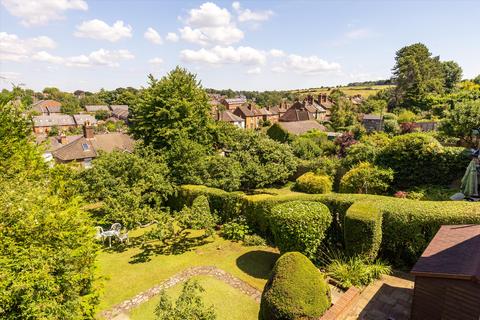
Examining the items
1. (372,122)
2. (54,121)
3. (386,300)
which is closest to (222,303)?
(386,300)

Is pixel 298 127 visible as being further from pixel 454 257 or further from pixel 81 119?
pixel 81 119

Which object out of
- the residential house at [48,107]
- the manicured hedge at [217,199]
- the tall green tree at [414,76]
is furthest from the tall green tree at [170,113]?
the residential house at [48,107]

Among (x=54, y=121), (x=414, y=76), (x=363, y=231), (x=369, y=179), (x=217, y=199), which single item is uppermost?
(x=414, y=76)

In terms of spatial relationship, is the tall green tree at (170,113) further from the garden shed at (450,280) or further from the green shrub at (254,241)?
the garden shed at (450,280)

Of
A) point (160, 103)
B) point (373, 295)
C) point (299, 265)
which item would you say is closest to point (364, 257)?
point (373, 295)

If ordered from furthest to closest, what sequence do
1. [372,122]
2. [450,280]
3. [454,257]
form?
[372,122] < [454,257] < [450,280]


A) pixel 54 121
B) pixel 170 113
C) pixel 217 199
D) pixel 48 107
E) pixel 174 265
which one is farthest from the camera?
pixel 48 107

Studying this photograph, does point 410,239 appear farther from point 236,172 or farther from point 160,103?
point 160,103
